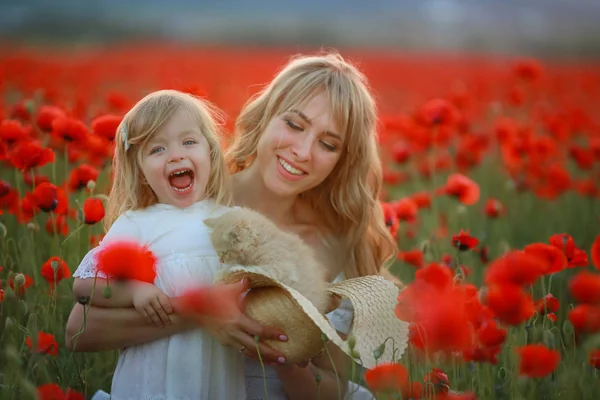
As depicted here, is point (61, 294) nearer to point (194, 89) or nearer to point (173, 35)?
point (194, 89)

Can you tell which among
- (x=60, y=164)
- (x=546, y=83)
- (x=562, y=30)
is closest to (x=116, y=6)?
(x=562, y=30)

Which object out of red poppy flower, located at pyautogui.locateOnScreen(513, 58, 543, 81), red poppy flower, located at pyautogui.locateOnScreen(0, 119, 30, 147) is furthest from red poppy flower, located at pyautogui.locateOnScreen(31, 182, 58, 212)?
red poppy flower, located at pyautogui.locateOnScreen(513, 58, 543, 81)

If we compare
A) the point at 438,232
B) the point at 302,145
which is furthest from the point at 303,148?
the point at 438,232

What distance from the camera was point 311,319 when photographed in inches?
85.0

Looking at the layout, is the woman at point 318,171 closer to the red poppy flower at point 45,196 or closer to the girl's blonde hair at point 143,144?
the girl's blonde hair at point 143,144

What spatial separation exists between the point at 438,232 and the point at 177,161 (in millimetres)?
2039

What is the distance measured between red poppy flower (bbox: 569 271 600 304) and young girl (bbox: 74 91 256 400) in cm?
109

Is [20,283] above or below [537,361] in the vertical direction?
below

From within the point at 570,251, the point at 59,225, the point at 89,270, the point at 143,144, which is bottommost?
the point at 59,225

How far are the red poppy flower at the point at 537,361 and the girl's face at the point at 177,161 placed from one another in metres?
1.14

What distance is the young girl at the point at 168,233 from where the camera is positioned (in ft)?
7.68

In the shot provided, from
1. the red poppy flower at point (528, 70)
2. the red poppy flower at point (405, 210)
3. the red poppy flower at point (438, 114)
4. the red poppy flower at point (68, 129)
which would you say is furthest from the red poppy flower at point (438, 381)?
the red poppy flower at point (528, 70)

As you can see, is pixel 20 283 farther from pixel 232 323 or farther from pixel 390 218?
pixel 390 218

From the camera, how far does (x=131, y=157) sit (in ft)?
8.41
